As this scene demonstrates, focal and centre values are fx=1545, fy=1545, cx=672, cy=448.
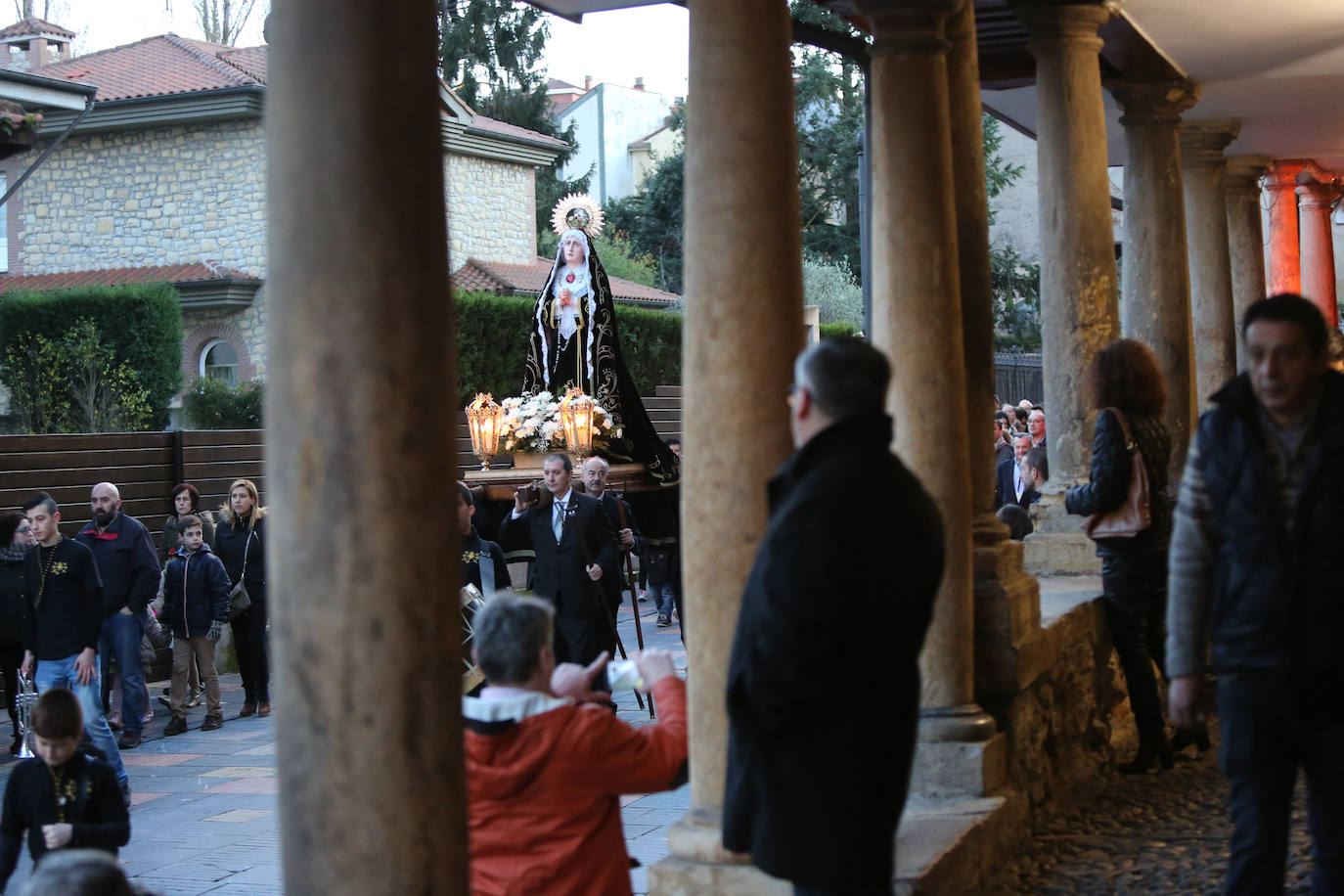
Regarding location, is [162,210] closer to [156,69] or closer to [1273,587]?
[156,69]

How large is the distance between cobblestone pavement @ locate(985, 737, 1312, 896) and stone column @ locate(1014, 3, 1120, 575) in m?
1.85

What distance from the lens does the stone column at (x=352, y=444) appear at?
2186 mm

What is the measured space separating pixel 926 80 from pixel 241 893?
381cm

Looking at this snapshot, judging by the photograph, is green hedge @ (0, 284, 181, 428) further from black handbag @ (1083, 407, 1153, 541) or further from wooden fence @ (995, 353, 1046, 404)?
black handbag @ (1083, 407, 1153, 541)

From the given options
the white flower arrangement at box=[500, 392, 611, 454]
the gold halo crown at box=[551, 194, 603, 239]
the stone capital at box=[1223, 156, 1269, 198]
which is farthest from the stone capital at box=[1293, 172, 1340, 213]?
the white flower arrangement at box=[500, 392, 611, 454]

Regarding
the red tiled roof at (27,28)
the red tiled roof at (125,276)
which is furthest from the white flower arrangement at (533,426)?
the red tiled roof at (27,28)

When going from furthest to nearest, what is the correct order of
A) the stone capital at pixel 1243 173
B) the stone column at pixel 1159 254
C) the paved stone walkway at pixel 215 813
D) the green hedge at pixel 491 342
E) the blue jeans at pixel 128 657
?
the green hedge at pixel 491 342 < the stone capital at pixel 1243 173 < the stone column at pixel 1159 254 < the blue jeans at pixel 128 657 < the paved stone walkway at pixel 215 813

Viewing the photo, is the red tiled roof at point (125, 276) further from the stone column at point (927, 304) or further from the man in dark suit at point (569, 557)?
the stone column at point (927, 304)

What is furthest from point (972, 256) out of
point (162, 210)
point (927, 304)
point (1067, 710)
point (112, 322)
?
point (162, 210)

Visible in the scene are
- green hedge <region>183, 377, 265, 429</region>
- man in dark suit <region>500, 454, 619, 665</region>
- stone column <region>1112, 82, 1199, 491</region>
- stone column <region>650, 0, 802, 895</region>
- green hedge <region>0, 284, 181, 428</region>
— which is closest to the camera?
stone column <region>650, 0, 802, 895</region>

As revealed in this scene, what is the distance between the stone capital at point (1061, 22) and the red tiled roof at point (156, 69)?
21.6 m

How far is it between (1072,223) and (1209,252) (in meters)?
4.65

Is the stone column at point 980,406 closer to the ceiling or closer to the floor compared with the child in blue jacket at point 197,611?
closer to the ceiling

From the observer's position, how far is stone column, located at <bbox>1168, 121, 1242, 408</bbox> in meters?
12.2
